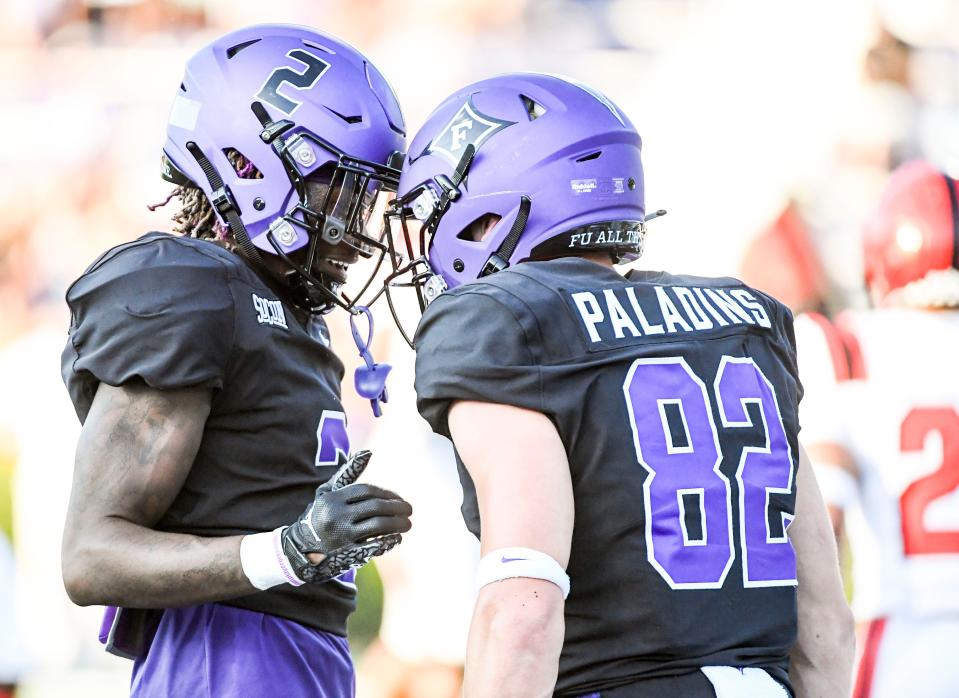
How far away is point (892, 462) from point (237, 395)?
7.67 ft

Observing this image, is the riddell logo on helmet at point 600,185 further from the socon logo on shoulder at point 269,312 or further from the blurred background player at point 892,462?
the blurred background player at point 892,462

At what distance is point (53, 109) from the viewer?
11.2ft

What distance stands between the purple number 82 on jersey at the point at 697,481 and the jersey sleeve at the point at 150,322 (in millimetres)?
634

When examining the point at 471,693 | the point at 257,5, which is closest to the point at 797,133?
the point at 257,5

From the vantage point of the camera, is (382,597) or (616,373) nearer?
(616,373)

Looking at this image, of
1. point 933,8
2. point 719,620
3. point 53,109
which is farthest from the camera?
point 933,8

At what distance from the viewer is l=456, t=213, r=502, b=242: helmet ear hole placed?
1746 millimetres

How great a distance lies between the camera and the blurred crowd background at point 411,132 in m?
3.39

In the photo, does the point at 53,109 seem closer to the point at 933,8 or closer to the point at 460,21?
the point at 460,21

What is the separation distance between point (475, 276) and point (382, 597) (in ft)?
6.13

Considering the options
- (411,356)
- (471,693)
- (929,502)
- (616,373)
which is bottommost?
(471,693)

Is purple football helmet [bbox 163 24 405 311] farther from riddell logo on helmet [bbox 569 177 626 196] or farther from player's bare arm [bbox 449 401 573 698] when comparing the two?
player's bare arm [bbox 449 401 573 698]

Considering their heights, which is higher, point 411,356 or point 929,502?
point 411,356

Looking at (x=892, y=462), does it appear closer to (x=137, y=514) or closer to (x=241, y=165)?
(x=241, y=165)
